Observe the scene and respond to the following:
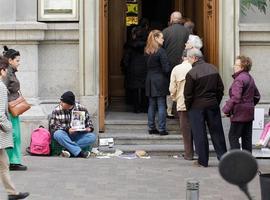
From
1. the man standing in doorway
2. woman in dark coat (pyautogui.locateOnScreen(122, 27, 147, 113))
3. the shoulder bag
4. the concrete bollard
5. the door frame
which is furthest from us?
woman in dark coat (pyautogui.locateOnScreen(122, 27, 147, 113))

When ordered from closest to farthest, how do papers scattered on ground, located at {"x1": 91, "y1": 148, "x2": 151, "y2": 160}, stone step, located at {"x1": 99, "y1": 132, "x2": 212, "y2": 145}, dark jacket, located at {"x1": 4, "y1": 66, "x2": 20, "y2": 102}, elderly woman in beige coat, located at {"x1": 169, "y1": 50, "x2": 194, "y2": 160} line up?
dark jacket, located at {"x1": 4, "y1": 66, "x2": 20, "y2": 102}, elderly woman in beige coat, located at {"x1": 169, "y1": 50, "x2": 194, "y2": 160}, papers scattered on ground, located at {"x1": 91, "y1": 148, "x2": 151, "y2": 160}, stone step, located at {"x1": 99, "y1": 132, "x2": 212, "y2": 145}

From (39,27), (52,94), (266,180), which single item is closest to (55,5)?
(39,27)

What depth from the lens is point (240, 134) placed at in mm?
10641

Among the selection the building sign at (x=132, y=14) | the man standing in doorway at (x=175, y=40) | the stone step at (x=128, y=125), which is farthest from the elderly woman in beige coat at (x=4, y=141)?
the building sign at (x=132, y=14)

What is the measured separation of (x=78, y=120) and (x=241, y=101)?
2750 millimetres

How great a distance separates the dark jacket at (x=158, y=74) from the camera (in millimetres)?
12094

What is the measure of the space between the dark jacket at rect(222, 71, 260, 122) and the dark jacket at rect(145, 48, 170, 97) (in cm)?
192

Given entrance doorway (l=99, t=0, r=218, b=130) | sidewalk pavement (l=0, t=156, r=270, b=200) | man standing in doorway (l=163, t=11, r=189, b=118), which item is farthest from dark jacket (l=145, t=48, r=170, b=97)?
sidewalk pavement (l=0, t=156, r=270, b=200)

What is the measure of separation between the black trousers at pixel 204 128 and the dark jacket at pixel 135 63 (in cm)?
322

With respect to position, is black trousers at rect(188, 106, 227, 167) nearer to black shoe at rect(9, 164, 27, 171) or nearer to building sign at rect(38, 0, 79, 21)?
black shoe at rect(9, 164, 27, 171)

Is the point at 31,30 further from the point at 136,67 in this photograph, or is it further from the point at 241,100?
the point at 241,100

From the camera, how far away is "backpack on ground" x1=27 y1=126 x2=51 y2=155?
11539mm

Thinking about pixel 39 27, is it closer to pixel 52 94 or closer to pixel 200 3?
pixel 52 94

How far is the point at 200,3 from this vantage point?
539 inches
